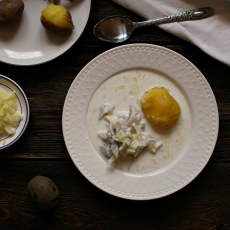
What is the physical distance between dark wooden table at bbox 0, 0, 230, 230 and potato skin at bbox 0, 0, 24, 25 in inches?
11.0

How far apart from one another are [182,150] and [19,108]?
1.05 metres

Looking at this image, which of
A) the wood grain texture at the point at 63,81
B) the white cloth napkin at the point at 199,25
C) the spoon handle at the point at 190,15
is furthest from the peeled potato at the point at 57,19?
the spoon handle at the point at 190,15

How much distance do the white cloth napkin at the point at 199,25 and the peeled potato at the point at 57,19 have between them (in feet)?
1.21

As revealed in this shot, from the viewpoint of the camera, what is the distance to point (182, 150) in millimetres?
1171

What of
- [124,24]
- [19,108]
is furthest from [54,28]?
[19,108]

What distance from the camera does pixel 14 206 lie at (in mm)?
1242

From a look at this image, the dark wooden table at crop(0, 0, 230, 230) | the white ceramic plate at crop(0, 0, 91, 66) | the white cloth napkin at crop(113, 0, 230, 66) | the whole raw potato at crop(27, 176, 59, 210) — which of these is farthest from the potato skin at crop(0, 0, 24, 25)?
the whole raw potato at crop(27, 176, 59, 210)

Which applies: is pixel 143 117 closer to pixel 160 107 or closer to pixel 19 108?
pixel 160 107

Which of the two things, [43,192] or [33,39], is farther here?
[33,39]

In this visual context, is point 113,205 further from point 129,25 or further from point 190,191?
point 129,25

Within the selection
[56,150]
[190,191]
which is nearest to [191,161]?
[190,191]

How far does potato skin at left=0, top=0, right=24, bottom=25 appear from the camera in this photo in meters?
1.11

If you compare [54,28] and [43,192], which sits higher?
[54,28]

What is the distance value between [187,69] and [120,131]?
0.55 meters
